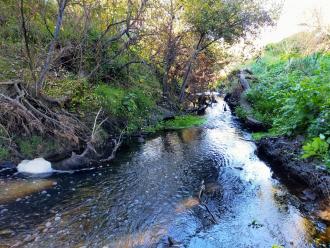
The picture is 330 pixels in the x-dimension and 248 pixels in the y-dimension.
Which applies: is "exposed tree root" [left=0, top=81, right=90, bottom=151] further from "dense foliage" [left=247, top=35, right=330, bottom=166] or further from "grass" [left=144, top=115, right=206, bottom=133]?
"dense foliage" [left=247, top=35, right=330, bottom=166]

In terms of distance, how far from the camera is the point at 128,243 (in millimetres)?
4996

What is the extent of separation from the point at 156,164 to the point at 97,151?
1.99 meters

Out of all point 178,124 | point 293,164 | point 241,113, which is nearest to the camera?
point 293,164

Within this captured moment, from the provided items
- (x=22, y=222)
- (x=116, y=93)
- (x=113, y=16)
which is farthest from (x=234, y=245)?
(x=113, y=16)

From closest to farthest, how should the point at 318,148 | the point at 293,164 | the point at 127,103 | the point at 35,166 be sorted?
the point at 318,148 → the point at 35,166 → the point at 293,164 → the point at 127,103

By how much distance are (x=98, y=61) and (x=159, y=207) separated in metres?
7.43

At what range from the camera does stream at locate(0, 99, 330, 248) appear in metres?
5.12

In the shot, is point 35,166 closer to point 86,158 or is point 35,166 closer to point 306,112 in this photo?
point 86,158

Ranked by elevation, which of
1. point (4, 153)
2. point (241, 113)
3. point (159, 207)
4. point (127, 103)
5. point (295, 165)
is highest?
point (127, 103)

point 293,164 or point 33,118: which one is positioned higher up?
point 33,118

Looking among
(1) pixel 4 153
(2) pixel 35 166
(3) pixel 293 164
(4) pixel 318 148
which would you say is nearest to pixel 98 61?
(1) pixel 4 153

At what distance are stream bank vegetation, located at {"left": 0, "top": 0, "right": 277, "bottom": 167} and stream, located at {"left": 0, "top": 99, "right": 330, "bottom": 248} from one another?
1621 mm

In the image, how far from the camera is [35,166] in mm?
7570

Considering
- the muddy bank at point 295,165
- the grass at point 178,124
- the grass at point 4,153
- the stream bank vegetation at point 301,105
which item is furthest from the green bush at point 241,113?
the grass at point 4,153
